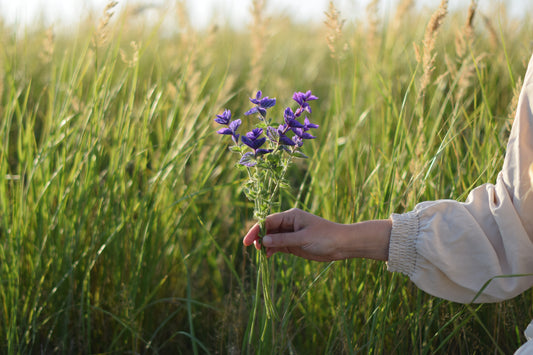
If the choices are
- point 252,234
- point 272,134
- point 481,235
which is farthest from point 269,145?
point 481,235

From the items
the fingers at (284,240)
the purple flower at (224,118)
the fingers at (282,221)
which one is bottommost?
the fingers at (284,240)

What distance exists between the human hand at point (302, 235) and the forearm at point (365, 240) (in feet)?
0.04

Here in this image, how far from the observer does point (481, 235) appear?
1.05 metres

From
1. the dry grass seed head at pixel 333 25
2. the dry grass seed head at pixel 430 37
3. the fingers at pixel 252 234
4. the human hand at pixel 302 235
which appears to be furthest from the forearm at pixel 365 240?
the dry grass seed head at pixel 333 25

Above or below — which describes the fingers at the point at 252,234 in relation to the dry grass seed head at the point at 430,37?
below

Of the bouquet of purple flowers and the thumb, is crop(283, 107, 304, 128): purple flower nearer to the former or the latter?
the bouquet of purple flowers

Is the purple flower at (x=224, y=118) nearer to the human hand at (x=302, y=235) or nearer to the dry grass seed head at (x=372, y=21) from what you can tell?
the human hand at (x=302, y=235)

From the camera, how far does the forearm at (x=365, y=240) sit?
3.56 ft

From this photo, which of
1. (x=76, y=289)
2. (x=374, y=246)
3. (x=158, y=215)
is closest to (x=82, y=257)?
(x=76, y=289)

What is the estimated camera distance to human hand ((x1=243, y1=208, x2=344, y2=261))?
1035 mm

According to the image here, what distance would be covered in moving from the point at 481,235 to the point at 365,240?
0.24 meters

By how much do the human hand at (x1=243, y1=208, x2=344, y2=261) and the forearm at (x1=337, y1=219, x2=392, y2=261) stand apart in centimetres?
1

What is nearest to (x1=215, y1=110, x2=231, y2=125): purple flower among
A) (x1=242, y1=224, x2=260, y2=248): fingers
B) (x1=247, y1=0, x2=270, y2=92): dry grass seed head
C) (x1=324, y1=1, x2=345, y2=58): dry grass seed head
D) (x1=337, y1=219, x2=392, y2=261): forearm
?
(x1=242, y1=224, x2=260, y2=248): fingers

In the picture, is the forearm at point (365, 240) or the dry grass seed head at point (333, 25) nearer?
the forearm at point (365, 240)
